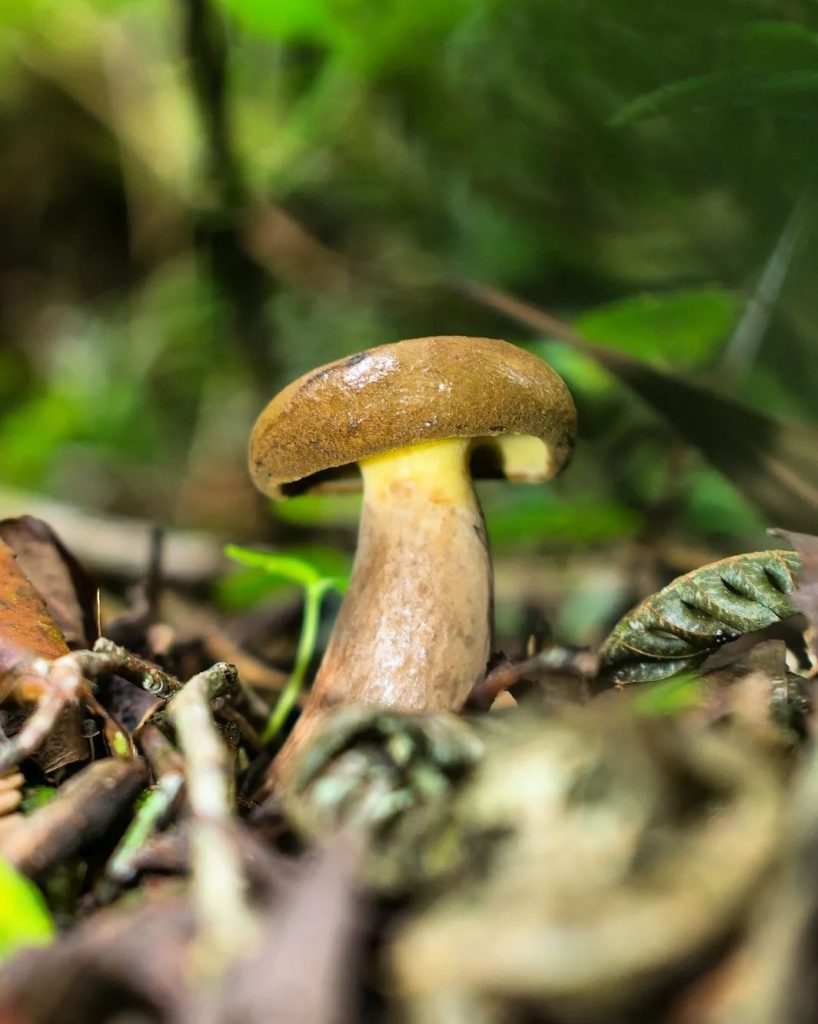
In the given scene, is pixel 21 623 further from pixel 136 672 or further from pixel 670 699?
pixel 670 699

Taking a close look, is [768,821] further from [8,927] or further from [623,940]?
[8,927]

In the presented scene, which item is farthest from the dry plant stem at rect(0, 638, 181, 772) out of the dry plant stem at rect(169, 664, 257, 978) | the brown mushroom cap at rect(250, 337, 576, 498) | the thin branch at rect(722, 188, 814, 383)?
the thin branch at rect(722, 188, 814, 383)

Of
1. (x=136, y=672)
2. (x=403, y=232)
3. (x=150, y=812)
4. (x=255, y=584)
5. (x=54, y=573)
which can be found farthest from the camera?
(x=403, y=232)

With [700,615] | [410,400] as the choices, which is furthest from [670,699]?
[410,400]

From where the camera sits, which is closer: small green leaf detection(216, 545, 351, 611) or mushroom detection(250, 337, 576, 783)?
mushroom detection(250, 337, 576, 783)

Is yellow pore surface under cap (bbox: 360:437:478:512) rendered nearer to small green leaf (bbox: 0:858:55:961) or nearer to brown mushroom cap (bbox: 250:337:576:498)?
brown mushroom cap (bbox: 250:337:576:498)

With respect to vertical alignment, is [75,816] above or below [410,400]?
below
